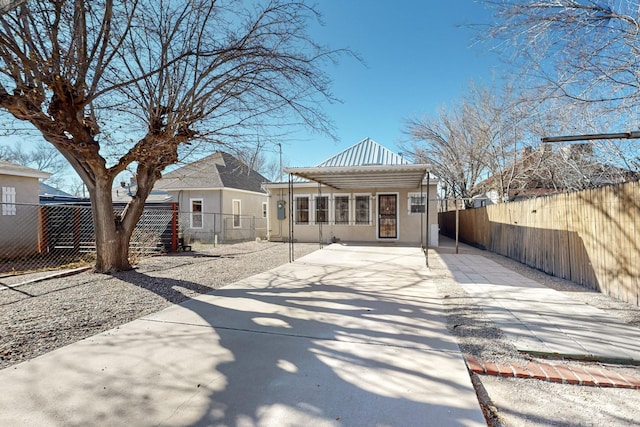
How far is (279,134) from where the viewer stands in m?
6.91

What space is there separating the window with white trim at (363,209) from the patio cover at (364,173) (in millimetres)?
1556

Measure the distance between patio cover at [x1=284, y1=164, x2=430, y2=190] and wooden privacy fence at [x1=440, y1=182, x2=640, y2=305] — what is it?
2.82 metres

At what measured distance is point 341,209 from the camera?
13992 millimetres

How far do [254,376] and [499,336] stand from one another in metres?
2.48

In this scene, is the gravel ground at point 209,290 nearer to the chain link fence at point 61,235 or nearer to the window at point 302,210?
the chain link fence at point 61,235

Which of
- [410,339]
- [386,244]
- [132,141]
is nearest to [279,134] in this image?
[132,141]

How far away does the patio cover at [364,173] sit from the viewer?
8625 mm

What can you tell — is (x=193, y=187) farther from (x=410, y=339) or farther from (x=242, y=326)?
(x=410, y=339)

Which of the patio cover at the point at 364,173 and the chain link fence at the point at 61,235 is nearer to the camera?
the patio cover at the point at 364,173

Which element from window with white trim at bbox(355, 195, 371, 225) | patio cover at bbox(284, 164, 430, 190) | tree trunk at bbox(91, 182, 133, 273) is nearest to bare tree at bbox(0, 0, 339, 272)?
tree trunk at bbox(91, 182, 133, 273)

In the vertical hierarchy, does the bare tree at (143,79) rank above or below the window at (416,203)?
above

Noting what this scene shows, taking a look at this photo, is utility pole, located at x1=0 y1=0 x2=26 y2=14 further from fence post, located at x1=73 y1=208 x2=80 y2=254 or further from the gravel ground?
fence post, located at x1=73 y1=208 x2=80 y2=254

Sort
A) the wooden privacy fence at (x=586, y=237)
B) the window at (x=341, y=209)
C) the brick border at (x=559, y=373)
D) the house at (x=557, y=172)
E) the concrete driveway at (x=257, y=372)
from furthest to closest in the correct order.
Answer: the window at (x=341, y=209) → the house at (x=557, y=172) → the wooden privacy fence at (x=586, y=237) → the brick border at (x=559, y=373) → the concrete driveway at (x=257, y=372)

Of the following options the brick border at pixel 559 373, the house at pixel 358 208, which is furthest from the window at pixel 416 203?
the brick border at pixel 559 373
